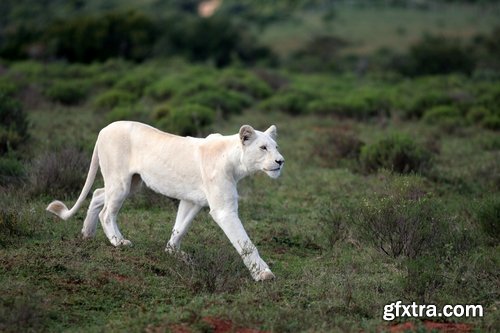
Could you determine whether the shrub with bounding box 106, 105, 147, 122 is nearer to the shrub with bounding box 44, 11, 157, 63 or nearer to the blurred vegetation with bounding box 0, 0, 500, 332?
the blurred vegetation with bounding box 0, 0, 500, 332

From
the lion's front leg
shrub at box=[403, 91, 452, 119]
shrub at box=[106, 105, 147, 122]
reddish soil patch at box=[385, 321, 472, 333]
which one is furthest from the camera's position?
shrub at box=[403, 91, 452, 119]

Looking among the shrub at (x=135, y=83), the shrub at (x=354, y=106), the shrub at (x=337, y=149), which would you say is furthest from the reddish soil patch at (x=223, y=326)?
the shrub at (x=135, y=83)

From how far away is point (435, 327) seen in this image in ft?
21.5

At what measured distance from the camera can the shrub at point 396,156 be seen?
1393 centimetres

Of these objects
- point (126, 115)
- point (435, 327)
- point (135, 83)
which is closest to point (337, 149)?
point (126, 115)

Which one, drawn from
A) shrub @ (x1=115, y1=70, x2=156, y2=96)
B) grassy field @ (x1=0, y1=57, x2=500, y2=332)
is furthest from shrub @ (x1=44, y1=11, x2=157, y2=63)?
grassy field @ (x1=0, y1=57, x2=500, y2=332)

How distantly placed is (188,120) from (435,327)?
38.3 ft

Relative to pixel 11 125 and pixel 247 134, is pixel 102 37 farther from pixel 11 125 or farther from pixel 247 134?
pixel 247 134

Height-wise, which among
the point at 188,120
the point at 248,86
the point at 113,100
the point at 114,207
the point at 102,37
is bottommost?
the point at 114,207

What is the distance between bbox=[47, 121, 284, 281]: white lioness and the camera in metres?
7.62

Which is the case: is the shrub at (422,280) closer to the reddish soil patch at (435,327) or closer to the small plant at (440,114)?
the reddish soil patch at (435,327)

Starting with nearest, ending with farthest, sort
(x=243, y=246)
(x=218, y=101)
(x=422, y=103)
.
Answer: (x=243, y=246)
(x=218, y=101)
(x=422, y=103)

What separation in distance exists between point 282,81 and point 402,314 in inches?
949

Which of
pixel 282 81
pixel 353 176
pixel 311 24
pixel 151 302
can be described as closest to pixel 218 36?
pixel 282 81
